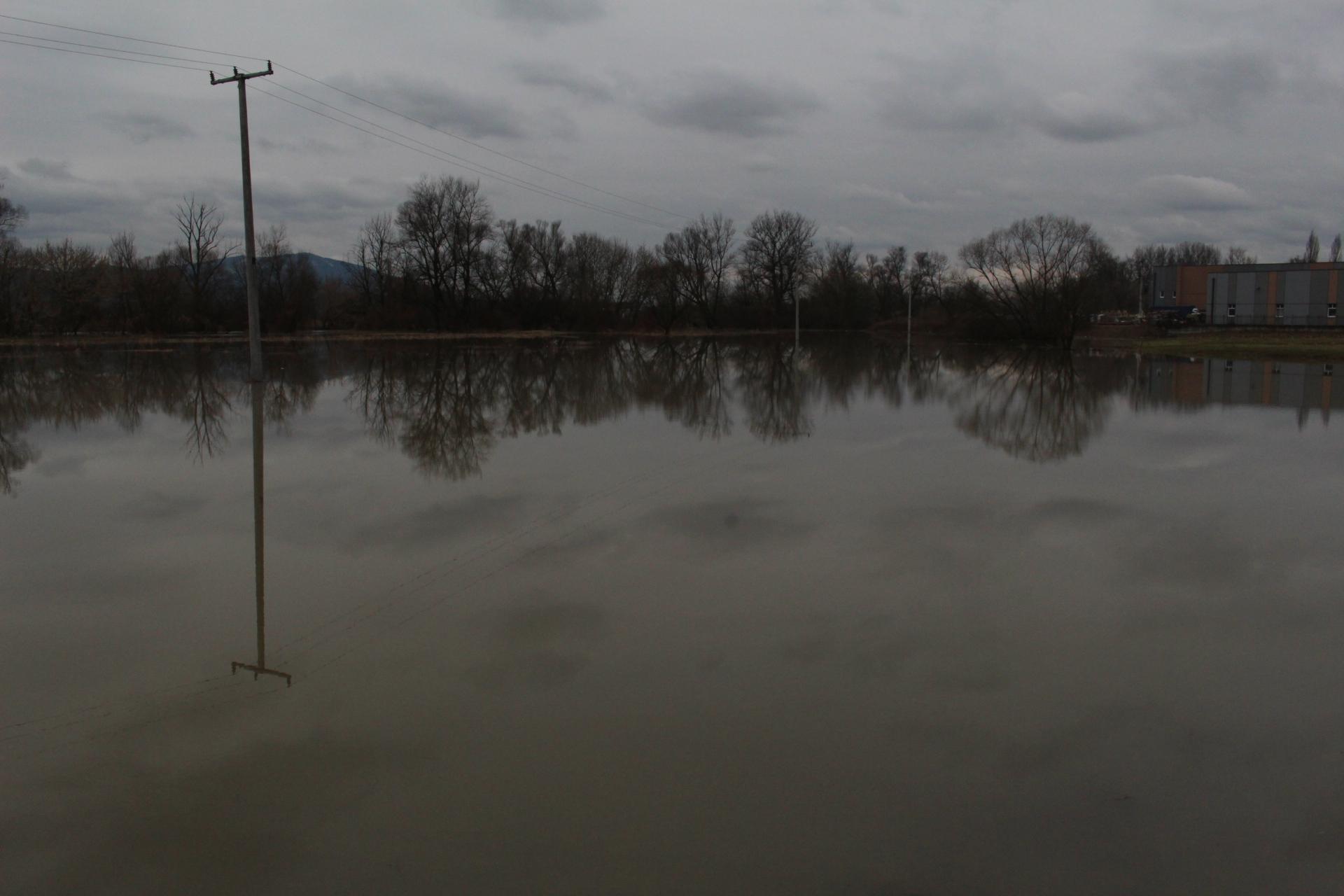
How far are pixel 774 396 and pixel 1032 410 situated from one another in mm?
5893

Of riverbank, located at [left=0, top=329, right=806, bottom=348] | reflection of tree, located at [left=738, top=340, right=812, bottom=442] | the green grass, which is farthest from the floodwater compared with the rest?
riverbank, located at [left=0, top=329, right=806, bottom=348]

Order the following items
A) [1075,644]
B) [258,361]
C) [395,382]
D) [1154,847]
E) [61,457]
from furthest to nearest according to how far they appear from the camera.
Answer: [395,382], [258,361], [61,457], [1075,644], [1154,847]

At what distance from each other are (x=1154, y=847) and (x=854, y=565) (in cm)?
376

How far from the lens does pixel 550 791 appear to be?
4.06 meters

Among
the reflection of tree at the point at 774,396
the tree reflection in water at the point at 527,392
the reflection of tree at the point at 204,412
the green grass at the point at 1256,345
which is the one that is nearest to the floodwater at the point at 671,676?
the reflection of tree at the point at 204,412

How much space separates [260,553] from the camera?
25.5 ft

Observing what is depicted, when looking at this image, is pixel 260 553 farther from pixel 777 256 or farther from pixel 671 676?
pixel 777 256

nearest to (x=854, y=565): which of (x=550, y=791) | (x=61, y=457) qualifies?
(x=550, y=791)

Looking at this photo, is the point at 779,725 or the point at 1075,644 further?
the point at 1075,644

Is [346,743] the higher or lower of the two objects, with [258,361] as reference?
lower

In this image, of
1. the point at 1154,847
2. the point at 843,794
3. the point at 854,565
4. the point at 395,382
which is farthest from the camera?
the point at 395,382

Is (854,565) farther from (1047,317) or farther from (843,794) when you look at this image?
(1047,317)

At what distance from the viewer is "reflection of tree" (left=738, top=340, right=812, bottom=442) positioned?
15852mm

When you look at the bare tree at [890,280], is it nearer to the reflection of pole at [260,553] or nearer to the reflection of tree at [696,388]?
the reflection of tree at [696,388]
